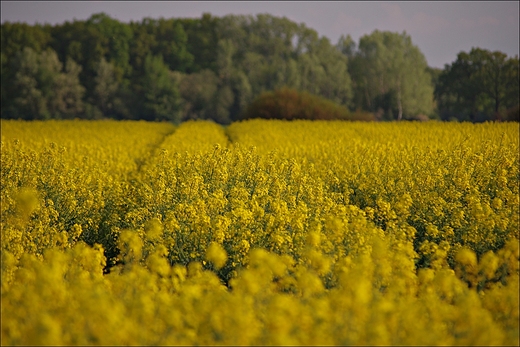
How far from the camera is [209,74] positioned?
6253cm

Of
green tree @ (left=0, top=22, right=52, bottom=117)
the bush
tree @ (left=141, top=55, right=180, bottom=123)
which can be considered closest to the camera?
the bush

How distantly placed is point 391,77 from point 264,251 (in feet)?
185

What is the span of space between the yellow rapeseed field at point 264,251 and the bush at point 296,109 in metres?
19.6

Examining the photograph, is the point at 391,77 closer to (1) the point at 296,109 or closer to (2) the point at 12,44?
(1) the point at 296,109

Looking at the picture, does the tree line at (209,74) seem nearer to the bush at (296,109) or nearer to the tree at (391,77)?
the tree at (391,77)

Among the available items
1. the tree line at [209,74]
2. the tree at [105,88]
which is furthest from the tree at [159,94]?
the tree at [105,88]

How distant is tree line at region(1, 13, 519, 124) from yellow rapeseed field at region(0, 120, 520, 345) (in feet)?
138

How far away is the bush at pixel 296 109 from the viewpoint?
109 feet

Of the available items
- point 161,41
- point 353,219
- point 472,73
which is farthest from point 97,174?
point 161,41

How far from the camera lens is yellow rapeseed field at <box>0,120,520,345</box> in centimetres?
370

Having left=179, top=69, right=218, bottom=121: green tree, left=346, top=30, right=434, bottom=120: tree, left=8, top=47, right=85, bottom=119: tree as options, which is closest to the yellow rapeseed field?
left=8, top=47, right=85, bottom=119: tree

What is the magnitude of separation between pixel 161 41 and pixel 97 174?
63068 millimetres

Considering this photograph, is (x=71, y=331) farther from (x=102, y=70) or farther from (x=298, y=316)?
(x=102, y=70)

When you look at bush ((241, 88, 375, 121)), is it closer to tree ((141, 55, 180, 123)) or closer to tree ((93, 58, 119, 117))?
tree ((141, 55, 180, 123))
